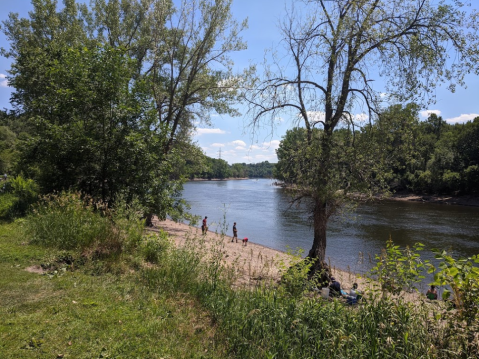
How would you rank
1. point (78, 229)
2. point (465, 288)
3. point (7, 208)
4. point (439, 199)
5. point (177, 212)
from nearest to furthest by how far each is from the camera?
1. point (465, 288)
2. point (78, 229)
3. point (7, 208)
4. point (177, 212)
5. point (439, 199)

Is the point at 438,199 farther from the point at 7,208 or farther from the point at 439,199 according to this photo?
the point at 7,208

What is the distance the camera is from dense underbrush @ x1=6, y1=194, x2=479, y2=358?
143 inches

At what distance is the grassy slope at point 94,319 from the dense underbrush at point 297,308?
356 millimetres

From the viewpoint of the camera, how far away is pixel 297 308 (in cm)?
485

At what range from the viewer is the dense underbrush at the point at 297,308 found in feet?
11.9

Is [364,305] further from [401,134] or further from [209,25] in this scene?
[209,25]

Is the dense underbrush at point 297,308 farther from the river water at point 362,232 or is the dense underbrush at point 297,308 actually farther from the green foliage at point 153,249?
the river water at point 362,232

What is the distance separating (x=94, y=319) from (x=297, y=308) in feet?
9.68

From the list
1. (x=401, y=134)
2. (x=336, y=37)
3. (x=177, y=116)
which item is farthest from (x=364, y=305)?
(x=177, y=116)

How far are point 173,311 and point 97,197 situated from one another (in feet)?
23.1

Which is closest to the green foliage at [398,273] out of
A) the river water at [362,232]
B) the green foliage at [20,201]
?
the green foliage at [20,201]

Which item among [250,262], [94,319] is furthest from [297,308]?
A: [94,319]

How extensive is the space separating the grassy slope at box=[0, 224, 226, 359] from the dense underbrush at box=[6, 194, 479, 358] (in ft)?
1.17

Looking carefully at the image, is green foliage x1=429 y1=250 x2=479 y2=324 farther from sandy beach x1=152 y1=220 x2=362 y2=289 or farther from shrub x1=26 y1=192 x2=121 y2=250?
shrub x1=26 y1=192 x2=121 y2=250
